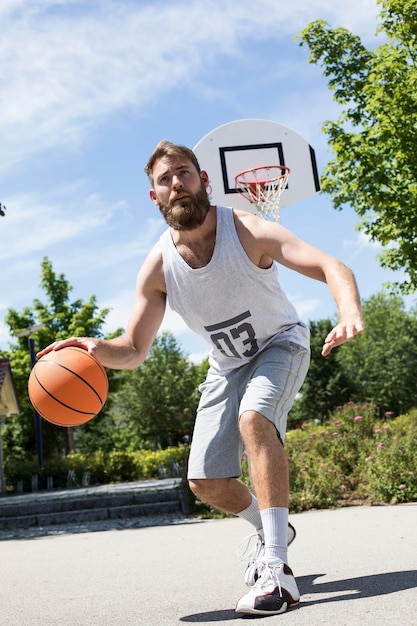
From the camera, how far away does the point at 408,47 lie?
19.8 metres

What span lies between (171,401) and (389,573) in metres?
41.6

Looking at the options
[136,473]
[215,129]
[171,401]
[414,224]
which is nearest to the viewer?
[215,129]

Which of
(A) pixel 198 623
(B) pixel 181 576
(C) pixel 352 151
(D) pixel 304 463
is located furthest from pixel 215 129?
(A) pixel 198 623

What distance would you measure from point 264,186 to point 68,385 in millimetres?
8640

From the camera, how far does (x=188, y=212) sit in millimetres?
4176

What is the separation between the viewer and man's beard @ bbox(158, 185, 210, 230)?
418cm

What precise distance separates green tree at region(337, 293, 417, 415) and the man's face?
48.2 m

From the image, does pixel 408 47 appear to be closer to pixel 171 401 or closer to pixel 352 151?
pixel 352 151

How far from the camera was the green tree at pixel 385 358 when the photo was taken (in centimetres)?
5622

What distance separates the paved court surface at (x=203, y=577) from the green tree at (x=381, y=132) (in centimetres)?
1214

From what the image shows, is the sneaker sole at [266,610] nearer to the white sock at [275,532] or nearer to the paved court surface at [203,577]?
the paved court surface at [203,577]

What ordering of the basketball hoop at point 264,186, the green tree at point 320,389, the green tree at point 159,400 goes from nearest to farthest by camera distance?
→ 1. the basketball hoop at point 264,186
2. the green tree at point 159,400
3. the green tree at point 320,389

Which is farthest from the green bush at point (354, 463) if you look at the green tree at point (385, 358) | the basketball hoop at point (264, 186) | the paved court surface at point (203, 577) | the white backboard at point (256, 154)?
the green tree at point (385, 358)

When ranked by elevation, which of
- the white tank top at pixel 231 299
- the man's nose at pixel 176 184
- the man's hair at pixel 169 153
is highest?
the man's hair at pixel 169 153
